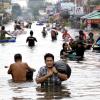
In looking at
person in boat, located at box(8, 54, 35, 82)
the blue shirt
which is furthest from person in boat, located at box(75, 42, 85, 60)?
the blue shirt

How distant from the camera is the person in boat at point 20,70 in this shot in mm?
15570

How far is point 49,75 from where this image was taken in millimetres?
13883

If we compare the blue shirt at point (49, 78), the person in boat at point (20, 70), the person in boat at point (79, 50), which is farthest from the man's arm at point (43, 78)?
the person in boat at point (79, 50)

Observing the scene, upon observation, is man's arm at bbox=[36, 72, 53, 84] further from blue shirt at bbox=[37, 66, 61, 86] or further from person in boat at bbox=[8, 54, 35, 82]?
person in boat at bbox=[8, 54, 35, 82]

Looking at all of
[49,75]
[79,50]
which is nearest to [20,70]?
[49,75]

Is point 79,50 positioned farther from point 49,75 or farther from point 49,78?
point 49,75

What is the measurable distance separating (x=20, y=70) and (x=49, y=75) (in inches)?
73.6

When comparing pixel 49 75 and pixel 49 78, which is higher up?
pixel 49 75

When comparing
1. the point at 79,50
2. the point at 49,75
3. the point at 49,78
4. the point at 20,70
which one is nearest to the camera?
the point at 49,75

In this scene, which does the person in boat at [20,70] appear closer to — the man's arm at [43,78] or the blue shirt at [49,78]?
the blue shirt at [49,78]

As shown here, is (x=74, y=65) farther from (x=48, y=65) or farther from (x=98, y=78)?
(x=48, y=65)

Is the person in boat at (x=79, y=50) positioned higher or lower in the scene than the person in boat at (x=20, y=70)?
lower

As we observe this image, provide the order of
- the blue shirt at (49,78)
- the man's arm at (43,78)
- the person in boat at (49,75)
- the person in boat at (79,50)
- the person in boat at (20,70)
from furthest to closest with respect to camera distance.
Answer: the person in boat at (79,50), the person in boat at (20,70), the blue shirt at (49,78), the man's arm at (43,78), the person in boat at (49,75)

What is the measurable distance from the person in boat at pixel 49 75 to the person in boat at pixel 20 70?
1259mm
